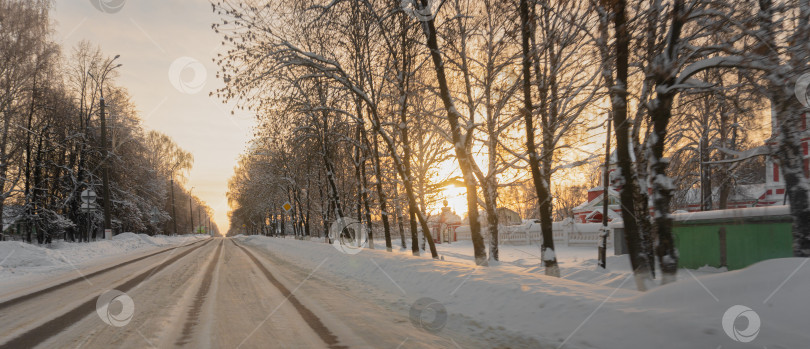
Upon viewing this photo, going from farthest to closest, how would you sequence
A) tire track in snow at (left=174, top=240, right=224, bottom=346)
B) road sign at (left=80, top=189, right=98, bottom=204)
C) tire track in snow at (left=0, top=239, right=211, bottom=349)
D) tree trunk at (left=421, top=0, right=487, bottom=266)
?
road sign at (left=80, top=189, right=98, bottom=204)
tree trunk at (left=421, top=0, right=487, bottom=266)
tire track in snow at (left=174, top=240, right=224, bottom=346)
tire track in snow at (left=0, top=239, right=211, bottom=349)

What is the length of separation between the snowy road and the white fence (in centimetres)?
2065

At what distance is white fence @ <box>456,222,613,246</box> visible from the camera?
89.1ft

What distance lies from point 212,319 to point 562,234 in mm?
27176

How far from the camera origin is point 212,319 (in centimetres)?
595

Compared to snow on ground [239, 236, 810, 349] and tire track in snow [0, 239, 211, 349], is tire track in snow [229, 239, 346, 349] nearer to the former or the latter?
snow on ground [239, 236, 810, 349]

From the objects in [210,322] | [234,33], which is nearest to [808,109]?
[210,322]

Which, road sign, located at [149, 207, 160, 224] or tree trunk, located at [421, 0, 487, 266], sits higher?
tree trunk, located at [421, 0, 487, 266]

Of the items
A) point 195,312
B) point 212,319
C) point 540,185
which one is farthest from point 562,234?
point 212,319

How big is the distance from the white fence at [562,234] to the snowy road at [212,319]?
813 inches

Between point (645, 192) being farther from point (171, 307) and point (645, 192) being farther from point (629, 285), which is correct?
point (171, 307)

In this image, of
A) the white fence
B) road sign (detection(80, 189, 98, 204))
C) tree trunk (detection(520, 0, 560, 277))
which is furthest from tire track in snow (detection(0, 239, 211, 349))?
the white fence

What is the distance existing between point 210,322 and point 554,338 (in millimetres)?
4240

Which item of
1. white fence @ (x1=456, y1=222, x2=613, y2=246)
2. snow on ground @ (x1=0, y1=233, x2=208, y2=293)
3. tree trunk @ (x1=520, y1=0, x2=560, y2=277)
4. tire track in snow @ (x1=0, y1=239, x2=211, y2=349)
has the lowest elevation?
white fence @ (x1=456, y1=222, x2=613, y2=246)

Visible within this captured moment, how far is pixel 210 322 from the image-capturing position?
18.9 feet
